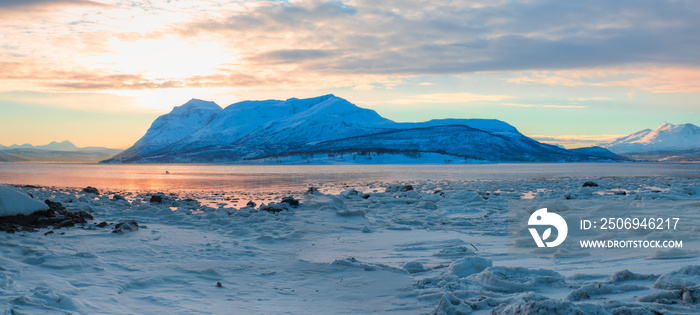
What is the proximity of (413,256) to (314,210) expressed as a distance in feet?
28.9

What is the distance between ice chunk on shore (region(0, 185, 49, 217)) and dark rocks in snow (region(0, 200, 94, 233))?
13cm

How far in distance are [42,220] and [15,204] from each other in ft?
2.58

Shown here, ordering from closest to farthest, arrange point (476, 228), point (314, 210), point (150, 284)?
point (150, 284)
point (476, 228)
point (314, 210)

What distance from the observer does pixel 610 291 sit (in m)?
6.05

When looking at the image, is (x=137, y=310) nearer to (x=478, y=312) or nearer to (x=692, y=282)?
(x=478, y=312)

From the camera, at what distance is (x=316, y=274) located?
30.1ft

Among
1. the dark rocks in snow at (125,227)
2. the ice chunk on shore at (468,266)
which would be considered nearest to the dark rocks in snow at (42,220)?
the dark rocks in snow at (125,227)

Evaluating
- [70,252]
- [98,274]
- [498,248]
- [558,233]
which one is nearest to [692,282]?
[498,248]

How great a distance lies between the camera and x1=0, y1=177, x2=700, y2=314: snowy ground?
6102mm

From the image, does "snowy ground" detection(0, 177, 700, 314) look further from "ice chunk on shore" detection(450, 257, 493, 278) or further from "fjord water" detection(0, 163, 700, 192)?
"fjord water" detection(0, 163, 700, 192)

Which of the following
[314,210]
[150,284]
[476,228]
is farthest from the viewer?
[314,210]

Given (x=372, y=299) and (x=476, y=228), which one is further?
(x=476, y=228)

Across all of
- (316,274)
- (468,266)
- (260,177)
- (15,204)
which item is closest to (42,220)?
(15,204)

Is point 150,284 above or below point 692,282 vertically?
below
